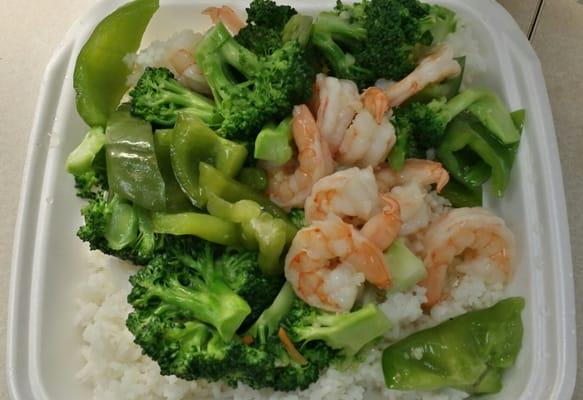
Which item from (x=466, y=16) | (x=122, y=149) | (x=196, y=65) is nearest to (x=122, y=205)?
(x=122, y=149)

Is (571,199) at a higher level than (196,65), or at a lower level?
lower

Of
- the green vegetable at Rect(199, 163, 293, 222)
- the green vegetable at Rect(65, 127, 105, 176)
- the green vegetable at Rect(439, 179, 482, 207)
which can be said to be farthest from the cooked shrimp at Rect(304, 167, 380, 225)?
the green vegetable at Rect(65, 127, 105, 176)

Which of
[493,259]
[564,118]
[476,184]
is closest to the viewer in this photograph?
[493,259]

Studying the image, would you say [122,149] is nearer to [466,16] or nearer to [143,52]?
[143,52]

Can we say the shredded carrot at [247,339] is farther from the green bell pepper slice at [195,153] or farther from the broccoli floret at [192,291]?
the green bell pepper slice at [195,153]

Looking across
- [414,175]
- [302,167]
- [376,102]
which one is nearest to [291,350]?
[302,167]

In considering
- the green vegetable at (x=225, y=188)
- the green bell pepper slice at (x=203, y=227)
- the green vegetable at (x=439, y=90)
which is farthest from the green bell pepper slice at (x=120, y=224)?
the green vegetable at (x=439, y=90)

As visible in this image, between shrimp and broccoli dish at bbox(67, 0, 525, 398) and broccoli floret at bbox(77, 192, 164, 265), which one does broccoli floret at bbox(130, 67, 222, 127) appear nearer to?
shrimp and broccoli dish at bbox(67, 0, 525, 398)
